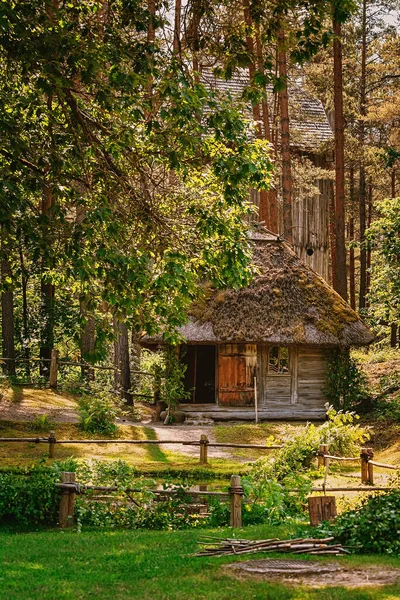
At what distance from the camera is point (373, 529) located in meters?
9.48

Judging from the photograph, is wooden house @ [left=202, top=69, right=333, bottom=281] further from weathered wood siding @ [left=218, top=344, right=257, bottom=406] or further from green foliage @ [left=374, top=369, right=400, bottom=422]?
weathered wood siding @ [left=218, top=344, right=257, bottom=406]

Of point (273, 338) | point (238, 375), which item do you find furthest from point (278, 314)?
point (238, 375)

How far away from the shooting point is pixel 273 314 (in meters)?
24.5

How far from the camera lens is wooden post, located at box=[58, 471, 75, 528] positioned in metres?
11.6

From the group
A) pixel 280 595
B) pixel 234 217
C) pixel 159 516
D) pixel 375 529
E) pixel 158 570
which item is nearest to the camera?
pixel 280 595

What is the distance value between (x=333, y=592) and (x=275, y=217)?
2410 centimetres

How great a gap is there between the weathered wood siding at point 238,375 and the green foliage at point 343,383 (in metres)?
2.29

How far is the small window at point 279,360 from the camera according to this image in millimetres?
25578

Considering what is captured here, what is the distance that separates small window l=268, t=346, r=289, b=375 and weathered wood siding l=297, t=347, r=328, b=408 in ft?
1.52

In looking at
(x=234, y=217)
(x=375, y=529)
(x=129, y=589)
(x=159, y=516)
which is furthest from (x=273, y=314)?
(x=129, y=589)

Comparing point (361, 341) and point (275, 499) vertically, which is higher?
point (361, 341)

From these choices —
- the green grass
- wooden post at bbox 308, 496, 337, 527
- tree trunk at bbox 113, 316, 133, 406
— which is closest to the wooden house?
tree trunk at bbox 113, 316, 133, 406

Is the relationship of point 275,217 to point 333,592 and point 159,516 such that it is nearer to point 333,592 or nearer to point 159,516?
point 159,516

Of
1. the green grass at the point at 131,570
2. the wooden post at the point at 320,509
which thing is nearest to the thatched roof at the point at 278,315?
the green grass at the point at 131,570
